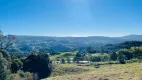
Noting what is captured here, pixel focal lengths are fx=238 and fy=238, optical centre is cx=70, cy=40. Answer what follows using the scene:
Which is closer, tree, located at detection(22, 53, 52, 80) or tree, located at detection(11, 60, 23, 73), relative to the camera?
tree, located at detection(11, 60, 23, 73)

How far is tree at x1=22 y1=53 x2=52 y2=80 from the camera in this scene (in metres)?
69.0

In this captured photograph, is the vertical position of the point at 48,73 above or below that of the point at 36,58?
below

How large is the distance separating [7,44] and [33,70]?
12404 mm

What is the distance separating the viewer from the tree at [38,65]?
226 ft

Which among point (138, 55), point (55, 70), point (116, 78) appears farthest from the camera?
point (138, 55)

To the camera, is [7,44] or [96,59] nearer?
[7,44]

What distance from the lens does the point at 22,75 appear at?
184 ft

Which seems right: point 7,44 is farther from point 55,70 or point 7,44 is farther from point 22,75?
point 55,70

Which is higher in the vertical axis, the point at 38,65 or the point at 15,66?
the point at 15,66

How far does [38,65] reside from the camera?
69.9m

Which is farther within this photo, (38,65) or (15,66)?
(38,65)

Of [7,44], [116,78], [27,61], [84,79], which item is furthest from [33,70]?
[116,78]

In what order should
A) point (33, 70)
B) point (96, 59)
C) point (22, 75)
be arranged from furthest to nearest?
1. point (96, 59)
2. point (33, 70)
3. point (22, 75)

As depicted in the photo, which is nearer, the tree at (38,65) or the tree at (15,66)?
the tree at (15,66)
